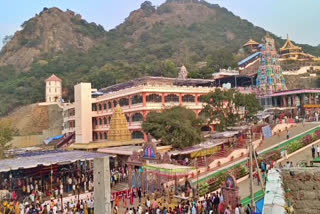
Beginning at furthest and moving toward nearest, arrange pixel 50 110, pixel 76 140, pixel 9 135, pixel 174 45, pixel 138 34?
pixel 138 34, pixel 174 45, pixel 50 110, pixel 76 140, pixel 9 135

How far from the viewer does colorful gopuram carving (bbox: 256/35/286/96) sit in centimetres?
4822

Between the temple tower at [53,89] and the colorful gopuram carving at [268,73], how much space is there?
4327cm

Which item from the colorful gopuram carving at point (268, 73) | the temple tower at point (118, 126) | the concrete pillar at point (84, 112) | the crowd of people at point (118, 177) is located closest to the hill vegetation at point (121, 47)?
the colorful gopuram carving at point (268, 73)

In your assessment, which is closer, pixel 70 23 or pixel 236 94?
pixel 236 94

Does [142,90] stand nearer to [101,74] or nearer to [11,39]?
[101,74]

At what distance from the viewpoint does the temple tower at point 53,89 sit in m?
68.5

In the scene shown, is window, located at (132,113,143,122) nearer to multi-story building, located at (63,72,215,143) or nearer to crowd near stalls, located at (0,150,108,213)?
multi-story building, located at (63,72,215,143)

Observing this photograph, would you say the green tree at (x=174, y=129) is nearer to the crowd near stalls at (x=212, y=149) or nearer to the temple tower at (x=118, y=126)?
the crowd near stalls at (x=212, y=149)

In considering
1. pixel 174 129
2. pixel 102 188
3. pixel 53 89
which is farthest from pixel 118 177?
pixel 53 89

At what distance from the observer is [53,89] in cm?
6906

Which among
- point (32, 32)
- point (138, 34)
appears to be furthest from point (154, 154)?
point (138, 34)

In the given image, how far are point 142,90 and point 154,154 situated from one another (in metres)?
16.1

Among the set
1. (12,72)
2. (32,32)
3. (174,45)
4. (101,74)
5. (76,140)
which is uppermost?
(32,32)

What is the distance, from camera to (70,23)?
419ft
